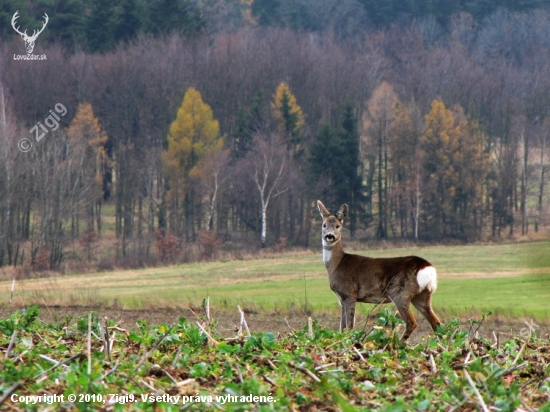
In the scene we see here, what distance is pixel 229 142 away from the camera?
76.7 metres

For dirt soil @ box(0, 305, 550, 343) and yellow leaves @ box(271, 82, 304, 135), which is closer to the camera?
dirt soil @ box(0, 305, 550, 343)

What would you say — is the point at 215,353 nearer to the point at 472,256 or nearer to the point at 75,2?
the point at 472,256

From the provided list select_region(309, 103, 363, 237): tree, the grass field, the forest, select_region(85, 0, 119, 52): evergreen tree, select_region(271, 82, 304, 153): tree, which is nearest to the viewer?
the grass field

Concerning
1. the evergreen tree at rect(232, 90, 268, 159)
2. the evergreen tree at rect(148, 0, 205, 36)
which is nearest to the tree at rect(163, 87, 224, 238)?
the evergreen tree at rect(232, 90, 268, 159)

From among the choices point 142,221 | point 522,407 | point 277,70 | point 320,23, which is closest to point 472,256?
point 142,221

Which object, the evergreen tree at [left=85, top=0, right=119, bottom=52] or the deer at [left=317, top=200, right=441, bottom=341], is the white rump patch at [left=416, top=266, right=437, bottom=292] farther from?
the evergreen tree at [left=85, top=0, right=119, bottom=52]

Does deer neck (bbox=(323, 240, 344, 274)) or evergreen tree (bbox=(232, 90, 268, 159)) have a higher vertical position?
evergreen tree (bbox=(232, 90, 268, 159))

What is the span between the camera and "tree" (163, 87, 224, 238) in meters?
68.4

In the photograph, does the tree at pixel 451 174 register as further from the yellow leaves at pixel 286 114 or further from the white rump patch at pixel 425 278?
the white rump patch at pixel 425 278

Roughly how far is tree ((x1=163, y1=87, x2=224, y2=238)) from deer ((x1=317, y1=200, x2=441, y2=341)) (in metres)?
55.8

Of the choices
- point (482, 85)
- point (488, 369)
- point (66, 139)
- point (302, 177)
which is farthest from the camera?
point (482, 85)

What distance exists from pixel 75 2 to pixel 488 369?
266ft

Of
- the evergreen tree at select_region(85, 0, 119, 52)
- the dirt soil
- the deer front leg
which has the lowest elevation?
the dirt soil

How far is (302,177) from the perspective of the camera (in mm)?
69312
